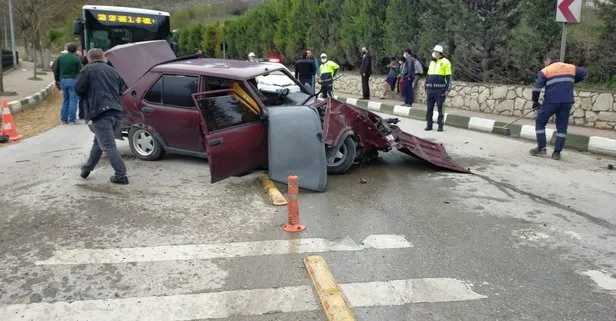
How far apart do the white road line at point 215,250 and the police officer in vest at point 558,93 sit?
511 centimetres

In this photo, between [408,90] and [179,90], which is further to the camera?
[408,90]

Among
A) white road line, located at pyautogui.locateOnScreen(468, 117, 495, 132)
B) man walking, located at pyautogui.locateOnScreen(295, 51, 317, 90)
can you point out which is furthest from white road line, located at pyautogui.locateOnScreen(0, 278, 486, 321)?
man walking, located at pyautogui.locateOnScreen(295, 51, 317, 90)

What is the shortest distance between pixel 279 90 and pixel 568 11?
5.66m

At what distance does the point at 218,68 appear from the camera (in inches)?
292

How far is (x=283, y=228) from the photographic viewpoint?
5137mm

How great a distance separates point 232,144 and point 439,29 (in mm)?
11627

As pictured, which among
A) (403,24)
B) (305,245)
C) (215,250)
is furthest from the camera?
(403,24)

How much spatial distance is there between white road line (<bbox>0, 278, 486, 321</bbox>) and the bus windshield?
1253cm

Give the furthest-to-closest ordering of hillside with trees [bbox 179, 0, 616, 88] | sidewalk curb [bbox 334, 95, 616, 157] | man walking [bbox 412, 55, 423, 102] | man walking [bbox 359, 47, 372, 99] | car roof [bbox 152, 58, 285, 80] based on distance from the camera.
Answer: man walking [bbox 359, 47, 372, 99] → man walking [bbox 412, 55, 423, 102] → hillside with trees [bbox 179, 0, 616, 88] → sidewalk curb [bbox 334, 95, 616, 157] → car roof [bbox 152, 58, 285, 80]

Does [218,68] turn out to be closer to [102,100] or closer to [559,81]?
[102,100]

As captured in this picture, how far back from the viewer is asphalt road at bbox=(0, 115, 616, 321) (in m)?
3.67

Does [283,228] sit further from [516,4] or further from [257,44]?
[257,44]

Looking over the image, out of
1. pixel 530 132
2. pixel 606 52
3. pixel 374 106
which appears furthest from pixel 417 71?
pixel 530 132

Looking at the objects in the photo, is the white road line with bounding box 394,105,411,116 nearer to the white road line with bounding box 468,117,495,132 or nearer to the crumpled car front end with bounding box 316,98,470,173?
the white road line with bounding box 468,117,495,132
